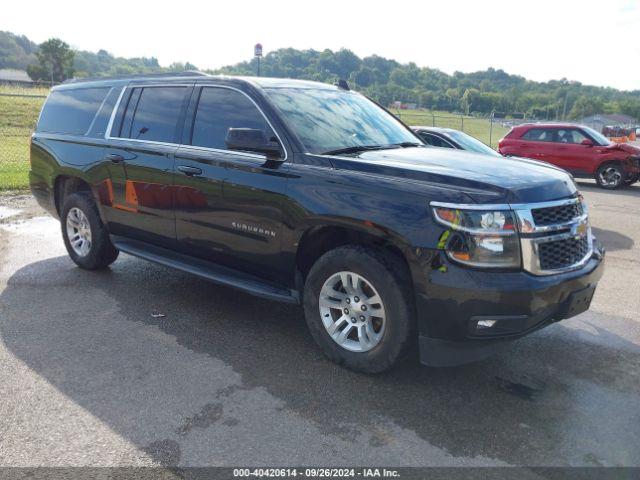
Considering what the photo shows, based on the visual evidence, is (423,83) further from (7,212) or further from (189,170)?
(189,170)

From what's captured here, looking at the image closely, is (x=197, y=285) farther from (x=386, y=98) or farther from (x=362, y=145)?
(x=386, y=98)

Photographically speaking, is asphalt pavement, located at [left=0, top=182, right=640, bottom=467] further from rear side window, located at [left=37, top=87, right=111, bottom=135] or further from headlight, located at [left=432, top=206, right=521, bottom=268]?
rear side window, located at [left=37, top=87, right=111, bottom=135]

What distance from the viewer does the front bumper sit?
10.6 ft

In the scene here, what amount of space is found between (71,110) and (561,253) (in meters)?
5.12

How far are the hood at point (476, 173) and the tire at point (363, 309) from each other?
1.82 ft

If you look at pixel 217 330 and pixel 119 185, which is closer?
pixel 217 330

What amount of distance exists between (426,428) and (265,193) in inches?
76.6

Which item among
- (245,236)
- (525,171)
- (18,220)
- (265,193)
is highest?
(525,171)

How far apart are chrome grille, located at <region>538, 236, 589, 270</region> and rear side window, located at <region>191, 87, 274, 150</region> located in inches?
83.4

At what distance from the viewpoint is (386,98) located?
41031mm

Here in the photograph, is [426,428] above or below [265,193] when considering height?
below

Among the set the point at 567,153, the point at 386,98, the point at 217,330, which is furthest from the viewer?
the point at 386,98

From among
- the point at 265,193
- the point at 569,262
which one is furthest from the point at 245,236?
the point at 569,262

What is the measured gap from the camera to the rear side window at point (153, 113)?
16.4ft
